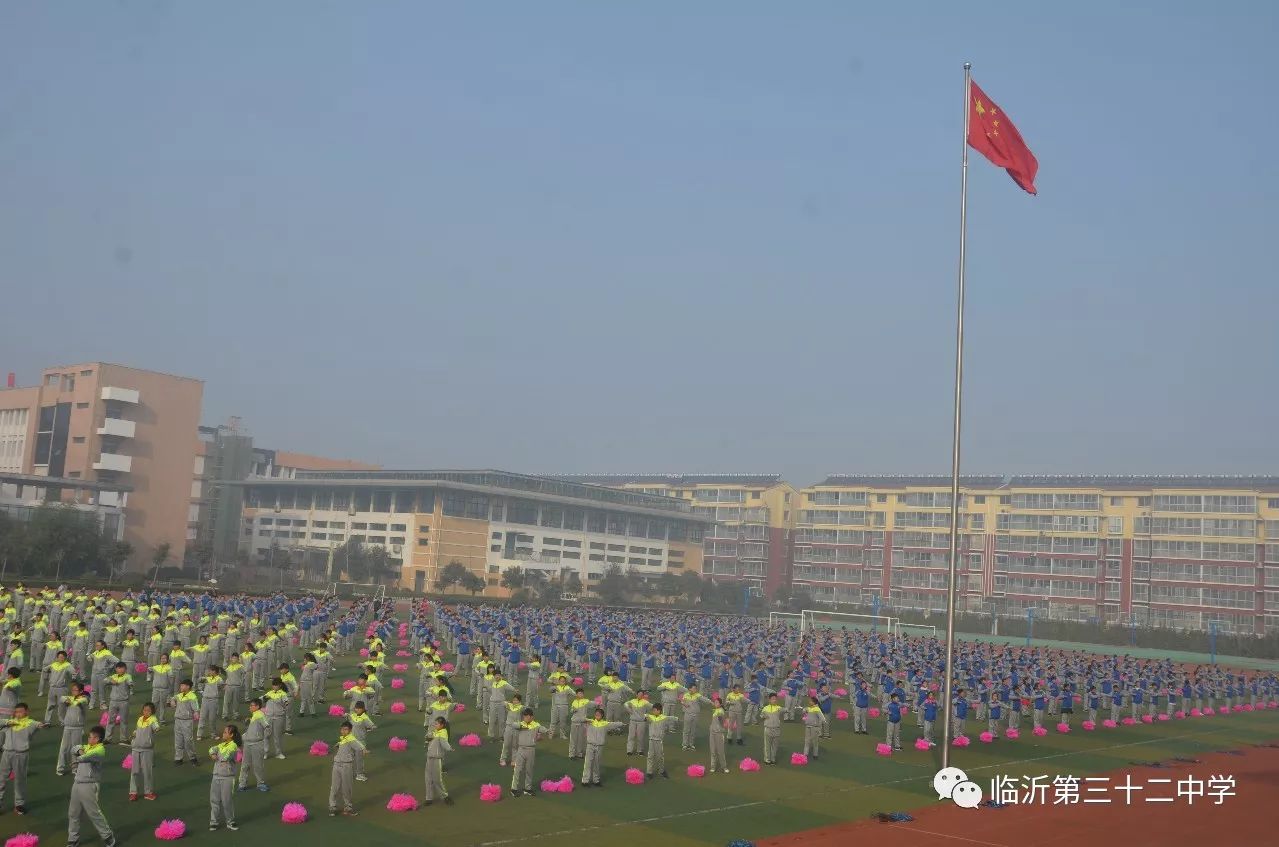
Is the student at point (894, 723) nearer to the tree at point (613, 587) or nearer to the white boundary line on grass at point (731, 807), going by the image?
the white boundary line on grass at point (731, 807)

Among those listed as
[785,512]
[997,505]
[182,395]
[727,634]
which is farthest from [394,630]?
[785,512]

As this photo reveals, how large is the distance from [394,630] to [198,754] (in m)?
23.2

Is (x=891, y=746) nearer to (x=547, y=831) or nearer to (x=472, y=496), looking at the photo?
(x=547, y=831)

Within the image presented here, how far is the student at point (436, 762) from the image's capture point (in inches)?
632

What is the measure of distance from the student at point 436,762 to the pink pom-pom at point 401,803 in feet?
1.32

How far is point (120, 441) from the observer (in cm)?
7206

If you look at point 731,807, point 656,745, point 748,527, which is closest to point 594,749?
point 656,745

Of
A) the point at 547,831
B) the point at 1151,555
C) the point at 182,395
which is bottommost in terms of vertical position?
the point at 547,831

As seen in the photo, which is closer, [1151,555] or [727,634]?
[727,634]

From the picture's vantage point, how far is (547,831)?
593 inches

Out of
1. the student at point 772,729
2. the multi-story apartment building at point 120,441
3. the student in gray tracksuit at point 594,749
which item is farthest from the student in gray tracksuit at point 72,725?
the multi-story apartment building at point 120,441

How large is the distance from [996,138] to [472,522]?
2824 inches

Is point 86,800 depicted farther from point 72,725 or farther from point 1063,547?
point 1063,547

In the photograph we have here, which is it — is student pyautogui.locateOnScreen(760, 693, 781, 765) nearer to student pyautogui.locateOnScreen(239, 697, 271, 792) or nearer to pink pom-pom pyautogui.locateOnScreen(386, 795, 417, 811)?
pink pom-pom pyautogui.locateOnScreen(386, 795, 417, 811)
